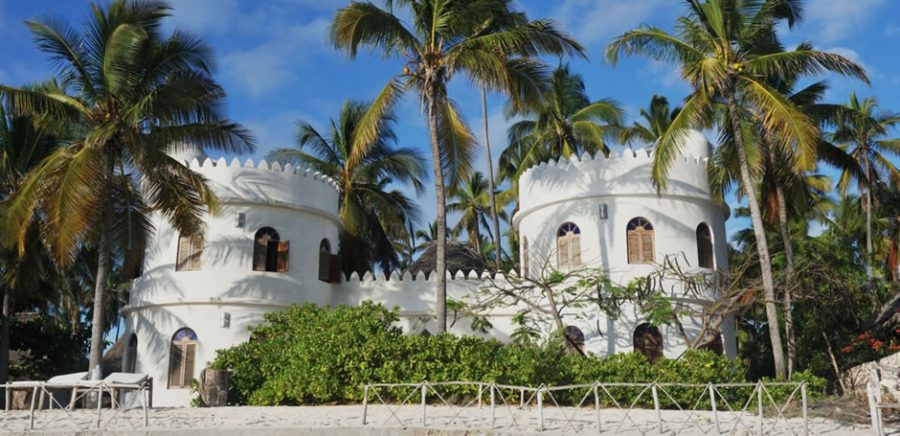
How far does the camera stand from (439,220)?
18234 mm

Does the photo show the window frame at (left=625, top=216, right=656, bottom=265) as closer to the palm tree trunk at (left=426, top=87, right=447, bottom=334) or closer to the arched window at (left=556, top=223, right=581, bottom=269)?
the arched window at (left=556, top=223, right=581, bottom=269)

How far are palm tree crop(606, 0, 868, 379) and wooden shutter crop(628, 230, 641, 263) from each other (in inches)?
62.5

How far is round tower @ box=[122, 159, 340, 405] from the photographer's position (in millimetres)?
19359

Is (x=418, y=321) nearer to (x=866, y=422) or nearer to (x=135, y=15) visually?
(x=135, y=15)

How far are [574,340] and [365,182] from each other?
1080 centimetres

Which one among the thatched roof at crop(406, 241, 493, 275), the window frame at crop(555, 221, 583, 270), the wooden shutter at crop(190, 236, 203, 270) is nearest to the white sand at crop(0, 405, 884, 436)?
the wooden shutter at crop(190, 236, 203, 270)

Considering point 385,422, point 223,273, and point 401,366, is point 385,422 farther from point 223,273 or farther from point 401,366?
point 223,273

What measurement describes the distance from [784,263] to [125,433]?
19167mm

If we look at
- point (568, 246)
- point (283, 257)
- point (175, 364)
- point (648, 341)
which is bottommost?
point (175, 364)

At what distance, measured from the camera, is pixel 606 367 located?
55.1 feet

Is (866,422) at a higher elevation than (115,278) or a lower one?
lower

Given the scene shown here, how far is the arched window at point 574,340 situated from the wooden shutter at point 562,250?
1.58m

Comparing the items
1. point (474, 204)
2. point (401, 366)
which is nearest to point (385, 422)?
point (401, 366)

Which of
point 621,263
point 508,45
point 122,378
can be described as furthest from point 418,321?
point 122,378
